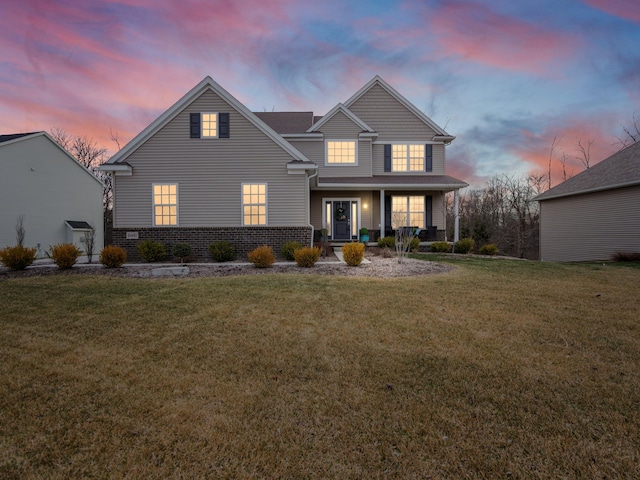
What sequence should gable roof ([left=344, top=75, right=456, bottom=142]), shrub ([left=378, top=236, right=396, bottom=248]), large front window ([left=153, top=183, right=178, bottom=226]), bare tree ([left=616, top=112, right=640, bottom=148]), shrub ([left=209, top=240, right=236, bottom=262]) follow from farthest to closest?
bare tree ([left=616, top=112, right=640, bottom=148])
gable roof ([left=344, top=75, right=456, bottom=142])
shrub ([left=378, top=236, right=396, bottom=248])
large front window ([left=153, top=183, right=178, bottom=226])
shrub ([left=209, top=240, right=236, bottom=262])

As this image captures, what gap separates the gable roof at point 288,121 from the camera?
1780cm

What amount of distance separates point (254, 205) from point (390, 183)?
7638 millimetres

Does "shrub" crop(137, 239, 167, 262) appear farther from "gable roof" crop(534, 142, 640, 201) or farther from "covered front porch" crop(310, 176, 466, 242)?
"gable roof" crop(534, 142, 640, 201)

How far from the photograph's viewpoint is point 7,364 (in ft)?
11.3

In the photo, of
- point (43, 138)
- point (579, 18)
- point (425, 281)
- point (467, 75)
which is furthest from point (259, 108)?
point (425, 281)

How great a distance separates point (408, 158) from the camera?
59.2 ft

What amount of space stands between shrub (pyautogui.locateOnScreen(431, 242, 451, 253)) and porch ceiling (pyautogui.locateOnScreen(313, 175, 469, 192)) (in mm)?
3064

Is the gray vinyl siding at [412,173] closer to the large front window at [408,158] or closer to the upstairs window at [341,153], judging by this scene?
the large front window at [408,158]

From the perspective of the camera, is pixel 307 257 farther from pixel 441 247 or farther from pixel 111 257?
pixel 441 247

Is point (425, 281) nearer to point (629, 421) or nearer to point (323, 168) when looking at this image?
point (629, 421)

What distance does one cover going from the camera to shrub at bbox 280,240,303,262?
1140 centimetres

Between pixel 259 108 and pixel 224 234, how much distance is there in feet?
58.6

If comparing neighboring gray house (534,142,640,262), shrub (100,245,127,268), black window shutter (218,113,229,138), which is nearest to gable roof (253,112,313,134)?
black window shutter (218,113,229,138)

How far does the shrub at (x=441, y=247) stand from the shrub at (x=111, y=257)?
14.1 meters
